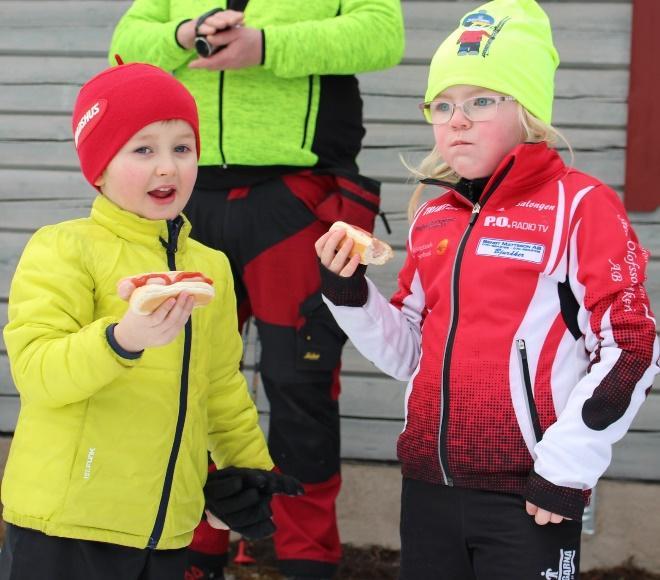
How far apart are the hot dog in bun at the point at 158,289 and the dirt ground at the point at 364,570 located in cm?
214

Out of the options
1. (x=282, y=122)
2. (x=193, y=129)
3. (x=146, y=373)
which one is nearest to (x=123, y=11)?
(x=282, y=122)

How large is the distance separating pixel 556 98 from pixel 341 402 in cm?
164

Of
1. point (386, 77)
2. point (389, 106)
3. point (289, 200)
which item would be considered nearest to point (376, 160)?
point (389, 106)

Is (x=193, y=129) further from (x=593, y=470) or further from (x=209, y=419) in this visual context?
(x=593, y=470)

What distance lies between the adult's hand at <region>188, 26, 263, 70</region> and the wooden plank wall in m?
1.56

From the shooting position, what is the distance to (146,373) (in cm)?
244

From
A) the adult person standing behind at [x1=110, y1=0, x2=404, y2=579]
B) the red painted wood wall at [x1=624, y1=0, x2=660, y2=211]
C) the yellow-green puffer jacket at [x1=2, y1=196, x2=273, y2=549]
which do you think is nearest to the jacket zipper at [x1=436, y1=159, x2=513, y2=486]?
the yellow-green puffer jacket at [x1=2, y1=196, x2=273, y2=549]

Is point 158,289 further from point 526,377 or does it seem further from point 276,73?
point 276,73

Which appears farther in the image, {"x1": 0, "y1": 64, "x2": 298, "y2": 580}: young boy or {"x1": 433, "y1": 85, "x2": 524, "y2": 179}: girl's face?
{"x1": 433, "y1": 85, "x2": 524, "y2": 179}: girl's face

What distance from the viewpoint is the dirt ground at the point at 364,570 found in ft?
13.4

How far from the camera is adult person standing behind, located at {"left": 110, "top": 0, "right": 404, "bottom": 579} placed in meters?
3.47

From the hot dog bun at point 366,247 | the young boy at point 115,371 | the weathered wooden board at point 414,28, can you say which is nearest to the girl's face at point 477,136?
the hot dog bun at point 366,247

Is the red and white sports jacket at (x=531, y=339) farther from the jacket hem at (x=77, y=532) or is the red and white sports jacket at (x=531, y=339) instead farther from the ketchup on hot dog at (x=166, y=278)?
the jacket hem at (x=77, y=532)

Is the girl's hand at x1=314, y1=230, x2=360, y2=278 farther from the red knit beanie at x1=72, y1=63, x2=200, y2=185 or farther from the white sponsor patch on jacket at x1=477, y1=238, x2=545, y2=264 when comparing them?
the red knit beanie at x1=72, y1=63, x2=200, y2=185
